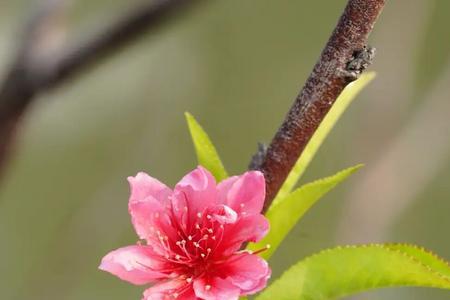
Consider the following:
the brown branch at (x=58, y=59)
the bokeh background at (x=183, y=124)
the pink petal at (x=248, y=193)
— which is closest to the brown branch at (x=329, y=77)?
the pink petal at (x=248, y=193)

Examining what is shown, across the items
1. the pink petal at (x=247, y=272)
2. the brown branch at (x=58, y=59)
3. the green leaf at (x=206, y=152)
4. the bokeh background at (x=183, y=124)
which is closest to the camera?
the pink petal at (x=247, y=272)

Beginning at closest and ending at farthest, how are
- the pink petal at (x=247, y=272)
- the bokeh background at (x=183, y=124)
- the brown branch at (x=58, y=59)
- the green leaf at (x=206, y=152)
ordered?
the pink petal at (x=247, y=272)
the green leaf at (x=206, y=152)
the brown branch at (x=58, y=59)
the bokeh background at (x=183, y=124)

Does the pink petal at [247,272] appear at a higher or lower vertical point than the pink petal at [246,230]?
lower

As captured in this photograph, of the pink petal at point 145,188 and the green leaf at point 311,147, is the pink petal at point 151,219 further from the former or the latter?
the green leaf at point 311,147

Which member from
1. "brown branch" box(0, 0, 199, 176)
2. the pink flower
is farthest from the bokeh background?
the pink flower

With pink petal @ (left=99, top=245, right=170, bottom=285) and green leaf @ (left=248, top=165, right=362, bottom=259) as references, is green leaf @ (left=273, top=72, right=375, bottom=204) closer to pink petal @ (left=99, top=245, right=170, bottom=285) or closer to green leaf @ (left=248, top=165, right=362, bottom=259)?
green leaf @ (left=248, top=165, right=362, bottom=259)

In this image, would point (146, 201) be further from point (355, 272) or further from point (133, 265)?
point (355, 272)

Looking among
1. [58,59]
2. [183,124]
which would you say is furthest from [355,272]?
[183,124]

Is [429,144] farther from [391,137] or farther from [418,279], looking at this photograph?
[418,279]
